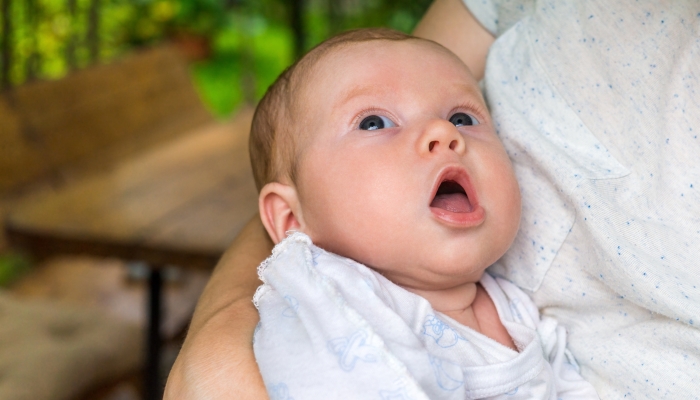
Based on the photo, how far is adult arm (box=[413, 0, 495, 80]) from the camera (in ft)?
4.06

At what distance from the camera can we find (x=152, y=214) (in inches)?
76.1

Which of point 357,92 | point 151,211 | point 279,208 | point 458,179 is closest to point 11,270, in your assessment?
point 151,211

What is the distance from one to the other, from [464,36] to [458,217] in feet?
1.67

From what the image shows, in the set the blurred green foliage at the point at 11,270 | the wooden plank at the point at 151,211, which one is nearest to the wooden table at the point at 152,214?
the wooden plank at the point at 151,211

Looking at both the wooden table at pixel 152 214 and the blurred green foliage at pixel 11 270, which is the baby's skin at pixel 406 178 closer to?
the wooden table at pixel 152 214

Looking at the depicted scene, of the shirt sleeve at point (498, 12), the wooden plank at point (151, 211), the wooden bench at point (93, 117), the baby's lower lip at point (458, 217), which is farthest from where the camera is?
the wooden bench at point (93, 117)

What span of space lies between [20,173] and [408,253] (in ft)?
6.06

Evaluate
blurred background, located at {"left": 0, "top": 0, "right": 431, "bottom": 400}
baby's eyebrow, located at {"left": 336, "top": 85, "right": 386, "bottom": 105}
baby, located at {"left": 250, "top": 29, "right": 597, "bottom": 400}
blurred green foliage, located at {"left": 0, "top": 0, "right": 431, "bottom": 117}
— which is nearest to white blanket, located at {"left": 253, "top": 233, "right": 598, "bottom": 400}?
baby, located at {"left": 250, "top": 29, "right": 597, "bottom": 400}

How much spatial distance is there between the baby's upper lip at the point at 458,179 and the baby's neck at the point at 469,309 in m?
0.16

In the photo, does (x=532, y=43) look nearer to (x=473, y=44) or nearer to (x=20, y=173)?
(x=473, y=44)

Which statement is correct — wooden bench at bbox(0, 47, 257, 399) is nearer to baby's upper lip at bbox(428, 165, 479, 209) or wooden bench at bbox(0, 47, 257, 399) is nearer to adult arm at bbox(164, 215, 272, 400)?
adult arm at bbox(164, 215, 272, 400)

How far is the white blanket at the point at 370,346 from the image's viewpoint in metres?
0.72

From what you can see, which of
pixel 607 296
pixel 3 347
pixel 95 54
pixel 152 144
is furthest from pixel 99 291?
pixel 607 296

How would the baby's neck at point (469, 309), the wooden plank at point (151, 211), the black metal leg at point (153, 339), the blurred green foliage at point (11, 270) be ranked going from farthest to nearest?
the blurred green foliage at point (11, 270), the black metal leg at point (153, 339), the wooden plank at point (151, 211), the baby's neck at point (469, 309)
